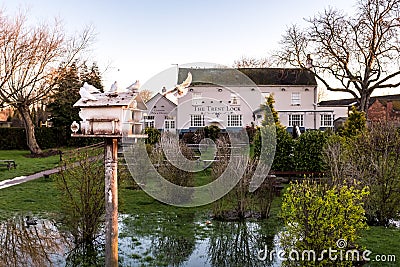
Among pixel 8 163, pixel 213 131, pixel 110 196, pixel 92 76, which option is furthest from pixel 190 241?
pixel 92 76

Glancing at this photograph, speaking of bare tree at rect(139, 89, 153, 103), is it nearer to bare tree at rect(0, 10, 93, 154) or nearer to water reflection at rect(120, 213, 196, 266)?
water reflection at rect(120, 213, 196, 266)

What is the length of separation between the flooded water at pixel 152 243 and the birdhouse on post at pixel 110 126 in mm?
2247

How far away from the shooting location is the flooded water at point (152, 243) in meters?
6.12

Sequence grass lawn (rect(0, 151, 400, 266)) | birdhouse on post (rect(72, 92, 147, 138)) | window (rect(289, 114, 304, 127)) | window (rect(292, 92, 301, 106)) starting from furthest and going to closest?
window (rect(292, 92, 301, 106))
window (rect(289, 114, 304, 127))
grass lawn (rect(0, 151, 400, 266))
birdhouse on post (rect(72, 92, 147, 138))

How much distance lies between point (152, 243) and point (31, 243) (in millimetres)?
2108

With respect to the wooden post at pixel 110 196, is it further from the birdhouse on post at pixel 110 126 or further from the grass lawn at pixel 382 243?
the grass lawn at pixel 382 243

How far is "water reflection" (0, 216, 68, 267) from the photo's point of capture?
240 inches

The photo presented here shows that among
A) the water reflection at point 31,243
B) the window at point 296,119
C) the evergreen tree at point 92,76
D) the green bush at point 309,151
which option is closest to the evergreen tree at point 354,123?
the green bush at point 309,151

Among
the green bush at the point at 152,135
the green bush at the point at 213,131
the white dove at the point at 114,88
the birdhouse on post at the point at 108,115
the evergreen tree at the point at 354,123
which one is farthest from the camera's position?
the green bush at the point at 213,131

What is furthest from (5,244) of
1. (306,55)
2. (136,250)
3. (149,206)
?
(306,55)

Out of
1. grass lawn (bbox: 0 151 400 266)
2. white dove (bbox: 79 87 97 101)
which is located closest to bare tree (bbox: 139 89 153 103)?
white dove (bbox: 79 87 97 101)

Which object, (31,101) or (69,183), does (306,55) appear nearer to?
(31,101)

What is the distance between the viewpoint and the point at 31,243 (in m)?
6.96

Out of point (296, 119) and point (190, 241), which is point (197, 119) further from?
point (296, 119)
